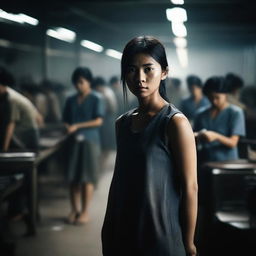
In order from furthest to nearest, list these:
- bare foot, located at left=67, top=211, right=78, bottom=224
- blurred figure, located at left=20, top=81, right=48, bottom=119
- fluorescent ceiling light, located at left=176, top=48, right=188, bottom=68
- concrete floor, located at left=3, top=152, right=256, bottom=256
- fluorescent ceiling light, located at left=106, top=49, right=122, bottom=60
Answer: fluorescent ceiling light, located at left=176, top=48, right=188, bottom=68, fluorescent ceiling light, located at left=106, top=49, right=122, bottom=60, blurred figure, located at left=20, top=81, right=48, bottom=119, bare foot, located at left=67, top=211, right=78, bottom=224, concrete floor, located at left=3, top=152, right=256, bottom=256

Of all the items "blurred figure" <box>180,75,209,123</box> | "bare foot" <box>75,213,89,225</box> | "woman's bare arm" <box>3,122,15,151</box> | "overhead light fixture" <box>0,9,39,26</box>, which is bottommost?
"bare foot" <box>75,213,89,225</box>

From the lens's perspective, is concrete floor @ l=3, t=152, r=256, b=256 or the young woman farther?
concrete floor @ l=3, t=152, r=256, b=256

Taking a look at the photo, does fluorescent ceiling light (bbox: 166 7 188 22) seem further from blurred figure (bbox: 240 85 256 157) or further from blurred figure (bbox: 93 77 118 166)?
blurred figure (bbox: 240 85 256 157)

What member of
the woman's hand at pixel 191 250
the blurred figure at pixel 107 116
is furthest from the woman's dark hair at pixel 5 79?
the blurred figure at pixel 107 116

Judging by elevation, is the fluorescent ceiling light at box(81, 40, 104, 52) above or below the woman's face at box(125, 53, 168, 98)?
above

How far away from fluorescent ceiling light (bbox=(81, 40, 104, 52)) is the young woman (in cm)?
1493

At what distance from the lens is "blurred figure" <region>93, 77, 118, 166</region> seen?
8477mm

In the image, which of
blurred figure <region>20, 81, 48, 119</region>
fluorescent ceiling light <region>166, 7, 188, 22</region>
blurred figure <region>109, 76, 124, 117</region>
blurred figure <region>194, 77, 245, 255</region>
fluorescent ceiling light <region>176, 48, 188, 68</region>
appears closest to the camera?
blurred figure <region>194, 77, 245, 255</region>

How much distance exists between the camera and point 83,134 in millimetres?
5023

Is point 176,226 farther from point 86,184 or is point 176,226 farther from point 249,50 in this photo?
point 249,50

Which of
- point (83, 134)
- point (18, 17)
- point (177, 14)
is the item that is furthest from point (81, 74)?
point (177, 14)

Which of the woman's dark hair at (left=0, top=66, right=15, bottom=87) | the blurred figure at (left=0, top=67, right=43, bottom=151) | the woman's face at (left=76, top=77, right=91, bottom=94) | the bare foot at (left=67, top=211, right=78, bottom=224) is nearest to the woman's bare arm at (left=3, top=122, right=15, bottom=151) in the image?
the blurred figure at (left=0, top=67, right=43, bottom=151)

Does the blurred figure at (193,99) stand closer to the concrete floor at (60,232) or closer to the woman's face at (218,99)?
the concrete floor at (60,232)

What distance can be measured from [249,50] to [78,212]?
21950 millimetres
